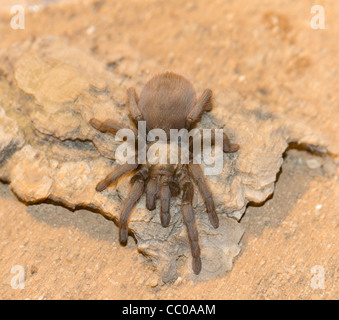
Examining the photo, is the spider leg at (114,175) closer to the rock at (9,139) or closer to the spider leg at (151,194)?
the spider leg at (151,194)

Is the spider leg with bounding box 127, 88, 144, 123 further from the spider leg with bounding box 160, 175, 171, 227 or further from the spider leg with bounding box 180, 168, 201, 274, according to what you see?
the spider leg with bounding box 180, 168, 201, 274

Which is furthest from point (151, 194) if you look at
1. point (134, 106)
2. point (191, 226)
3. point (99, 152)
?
point (134, 106)

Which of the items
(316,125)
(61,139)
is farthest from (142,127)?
(316,125)

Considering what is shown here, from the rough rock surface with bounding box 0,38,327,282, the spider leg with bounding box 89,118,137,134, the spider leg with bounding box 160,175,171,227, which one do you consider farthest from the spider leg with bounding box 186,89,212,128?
the spider leg with bounding box 160,175,171,227

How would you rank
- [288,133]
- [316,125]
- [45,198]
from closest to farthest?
[45,198] < [288,133] < [316,125]

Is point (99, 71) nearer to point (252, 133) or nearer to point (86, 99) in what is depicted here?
point (86, 99)

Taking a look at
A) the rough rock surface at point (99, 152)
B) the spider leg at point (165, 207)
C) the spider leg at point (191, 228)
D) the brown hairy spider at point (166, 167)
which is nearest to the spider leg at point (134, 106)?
the brown hairy spider at point (166, 167)
